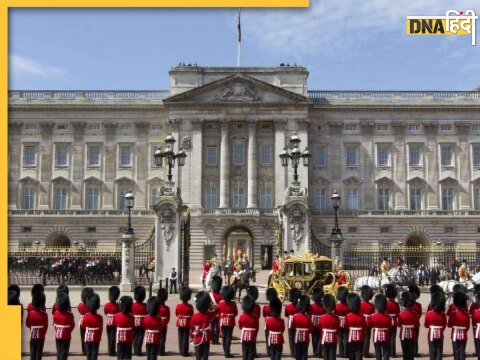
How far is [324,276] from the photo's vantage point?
21.8 m

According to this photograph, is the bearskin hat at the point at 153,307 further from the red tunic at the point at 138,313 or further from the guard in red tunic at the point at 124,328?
the red tunic at the point at 138,313

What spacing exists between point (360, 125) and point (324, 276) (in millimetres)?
37508

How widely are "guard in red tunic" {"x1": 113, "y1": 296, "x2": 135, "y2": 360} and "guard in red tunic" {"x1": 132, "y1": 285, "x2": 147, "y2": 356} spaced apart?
25.5 inches

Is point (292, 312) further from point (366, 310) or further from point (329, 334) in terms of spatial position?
point (366, 310)

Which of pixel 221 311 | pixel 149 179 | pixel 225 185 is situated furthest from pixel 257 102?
pixel 221 311

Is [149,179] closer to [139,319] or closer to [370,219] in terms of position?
[370,219]

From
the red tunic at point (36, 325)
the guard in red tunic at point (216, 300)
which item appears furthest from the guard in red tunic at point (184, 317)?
the red tunic at point (36, 325)

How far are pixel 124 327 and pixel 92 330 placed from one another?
2.01 feet

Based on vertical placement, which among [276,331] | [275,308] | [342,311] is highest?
[275,308]

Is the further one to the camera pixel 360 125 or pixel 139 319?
pixel 360 125

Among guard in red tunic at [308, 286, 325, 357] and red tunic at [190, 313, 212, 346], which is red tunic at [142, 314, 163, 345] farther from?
guard in red tunic at [308, 286, 325, 357]

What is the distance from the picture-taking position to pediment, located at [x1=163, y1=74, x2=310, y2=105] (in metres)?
55.4

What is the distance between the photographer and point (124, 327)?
12.2m

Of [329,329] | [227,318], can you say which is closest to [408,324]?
[329,329]
